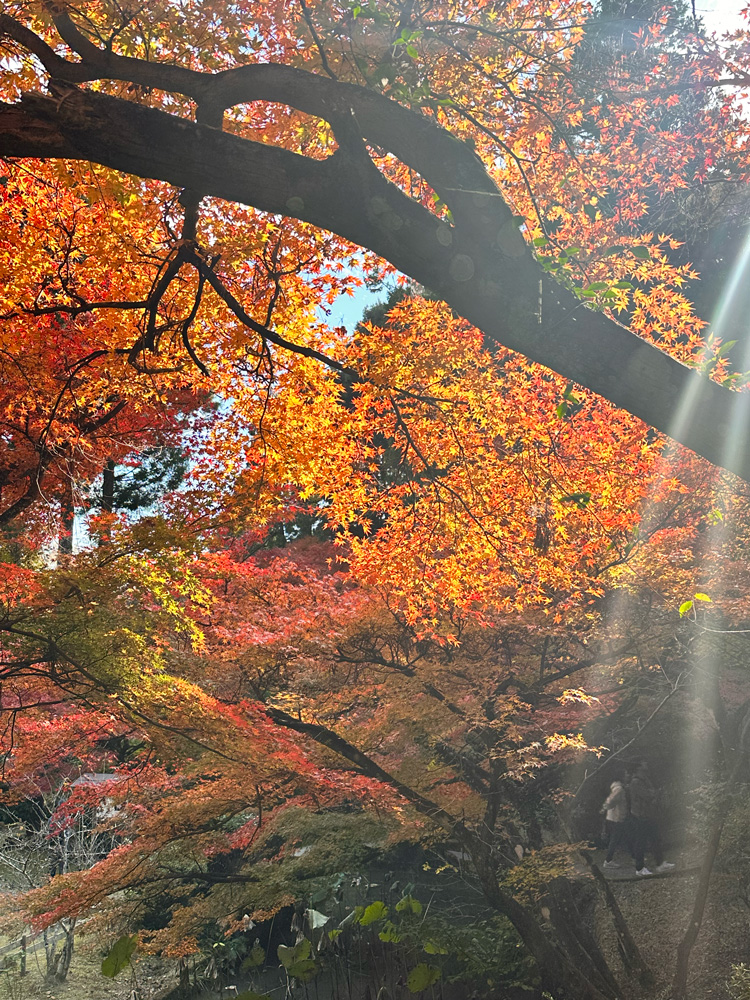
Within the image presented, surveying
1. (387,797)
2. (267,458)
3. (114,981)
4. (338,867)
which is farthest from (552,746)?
(114,981)

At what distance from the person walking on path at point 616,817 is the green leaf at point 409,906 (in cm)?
320

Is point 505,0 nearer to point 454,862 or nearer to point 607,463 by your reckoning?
point 607,463

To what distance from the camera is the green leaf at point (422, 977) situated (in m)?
7.74

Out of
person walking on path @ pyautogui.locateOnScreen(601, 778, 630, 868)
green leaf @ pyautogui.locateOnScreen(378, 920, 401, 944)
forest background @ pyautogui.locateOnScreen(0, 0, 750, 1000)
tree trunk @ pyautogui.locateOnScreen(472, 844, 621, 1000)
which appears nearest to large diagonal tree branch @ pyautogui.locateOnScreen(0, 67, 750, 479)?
forest background @ pyautogui.locateOnScreen(0, 0, 750, 1000)

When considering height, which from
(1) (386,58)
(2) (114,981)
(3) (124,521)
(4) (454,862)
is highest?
(1) (386,58)

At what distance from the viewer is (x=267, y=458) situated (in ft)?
17.3

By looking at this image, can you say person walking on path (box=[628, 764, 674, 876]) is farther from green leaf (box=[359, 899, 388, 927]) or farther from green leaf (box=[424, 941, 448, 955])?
green leaf (box=[359, 899, 388, 927])

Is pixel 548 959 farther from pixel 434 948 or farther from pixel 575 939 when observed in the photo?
pixel 434 948

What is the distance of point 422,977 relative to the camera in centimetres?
778

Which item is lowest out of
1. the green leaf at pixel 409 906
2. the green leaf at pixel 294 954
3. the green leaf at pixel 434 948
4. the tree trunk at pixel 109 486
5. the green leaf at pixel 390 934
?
the green leaf at pixel 294 954

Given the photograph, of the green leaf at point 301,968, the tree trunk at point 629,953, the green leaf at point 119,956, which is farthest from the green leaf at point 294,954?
the tree trunk at point 629,953

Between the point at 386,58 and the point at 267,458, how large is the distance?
9.87 ft

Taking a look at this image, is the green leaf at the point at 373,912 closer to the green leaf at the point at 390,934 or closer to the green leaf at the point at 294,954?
the green leaf at the point at 390,934

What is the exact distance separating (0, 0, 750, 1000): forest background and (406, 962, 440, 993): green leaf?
0.07ft
